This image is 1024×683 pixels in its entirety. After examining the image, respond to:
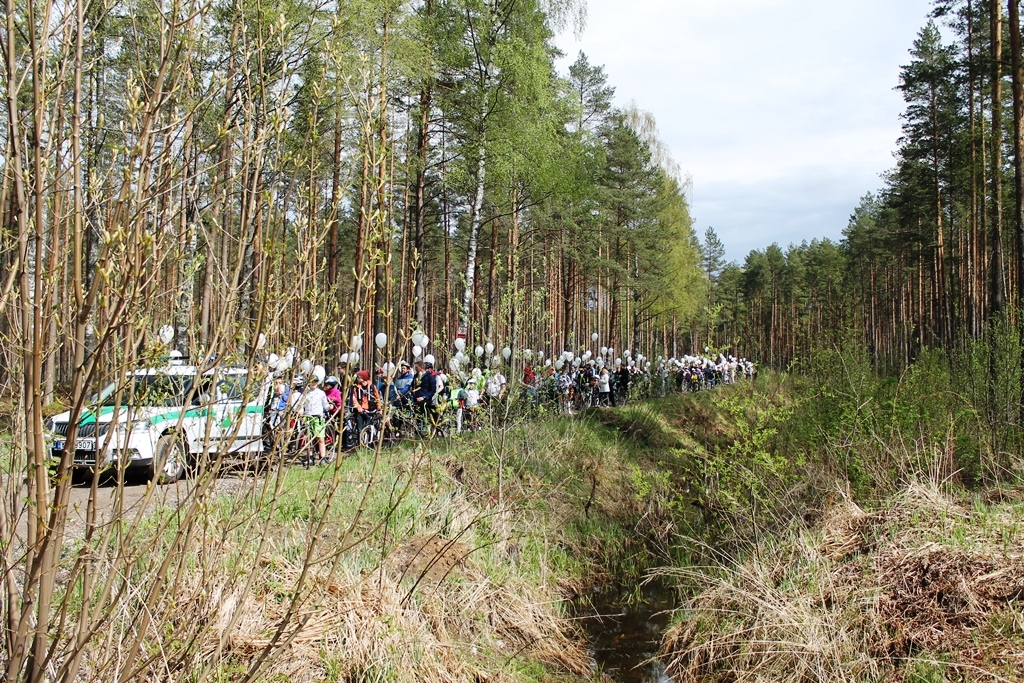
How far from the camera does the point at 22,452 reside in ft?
7.38

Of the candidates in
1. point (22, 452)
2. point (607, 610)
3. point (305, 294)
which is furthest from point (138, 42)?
point (607, 610)

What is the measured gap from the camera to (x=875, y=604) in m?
5.18

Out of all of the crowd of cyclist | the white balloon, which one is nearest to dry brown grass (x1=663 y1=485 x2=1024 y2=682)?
the crowd of cyclist

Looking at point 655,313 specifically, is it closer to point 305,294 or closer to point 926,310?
point 926,310

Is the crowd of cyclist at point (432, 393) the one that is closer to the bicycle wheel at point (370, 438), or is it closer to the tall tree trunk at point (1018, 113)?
the bicycle wheel at point (370, 438)

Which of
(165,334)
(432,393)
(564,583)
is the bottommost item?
(564,583)

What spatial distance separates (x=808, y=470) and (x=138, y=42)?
23.2 ft

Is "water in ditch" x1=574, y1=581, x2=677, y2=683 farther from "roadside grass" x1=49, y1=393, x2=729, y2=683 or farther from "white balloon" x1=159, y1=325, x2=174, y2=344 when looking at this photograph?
"white balloon" x1=159, y1=325, x2=174, y2=344

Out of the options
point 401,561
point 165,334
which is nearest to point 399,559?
point 401,561

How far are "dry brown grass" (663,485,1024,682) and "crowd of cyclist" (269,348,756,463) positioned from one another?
2.78 m

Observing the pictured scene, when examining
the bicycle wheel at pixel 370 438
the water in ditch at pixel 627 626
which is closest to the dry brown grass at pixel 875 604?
the water in ditch at pixel 627 626

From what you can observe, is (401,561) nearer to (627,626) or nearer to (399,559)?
(399,559)

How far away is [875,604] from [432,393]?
7118mm

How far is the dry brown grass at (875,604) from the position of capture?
4680 mm
